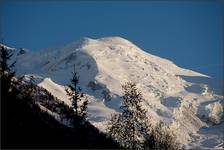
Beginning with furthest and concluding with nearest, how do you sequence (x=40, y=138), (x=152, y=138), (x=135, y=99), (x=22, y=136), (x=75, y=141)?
(x=152, y=138) → (x=135, y=99) → (x=75, y=141) → (x=40, y=138) → (x=22, y=136)

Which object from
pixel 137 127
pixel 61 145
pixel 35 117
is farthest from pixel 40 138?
pixel 137 127

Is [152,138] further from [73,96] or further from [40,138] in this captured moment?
[40,138]

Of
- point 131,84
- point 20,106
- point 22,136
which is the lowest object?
point 22,136

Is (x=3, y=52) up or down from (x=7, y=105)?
up

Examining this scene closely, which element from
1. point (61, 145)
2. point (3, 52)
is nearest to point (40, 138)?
point (61, 145)

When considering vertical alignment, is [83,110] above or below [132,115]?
below

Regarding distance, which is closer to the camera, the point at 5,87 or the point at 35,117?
the point at 5,87

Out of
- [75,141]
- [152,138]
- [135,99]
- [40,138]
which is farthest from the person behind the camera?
[152,138]

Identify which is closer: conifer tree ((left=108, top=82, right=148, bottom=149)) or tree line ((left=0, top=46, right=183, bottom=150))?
tree line ((left=0, top=46, right=183, bottom=150))

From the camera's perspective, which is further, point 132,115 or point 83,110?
point 132,115

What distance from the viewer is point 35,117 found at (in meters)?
60.1

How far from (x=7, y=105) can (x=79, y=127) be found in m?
8.28

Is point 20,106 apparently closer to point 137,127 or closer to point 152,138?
point 137,127

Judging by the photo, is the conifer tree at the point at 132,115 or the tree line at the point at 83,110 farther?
the conifer tree at the point at 132,115
